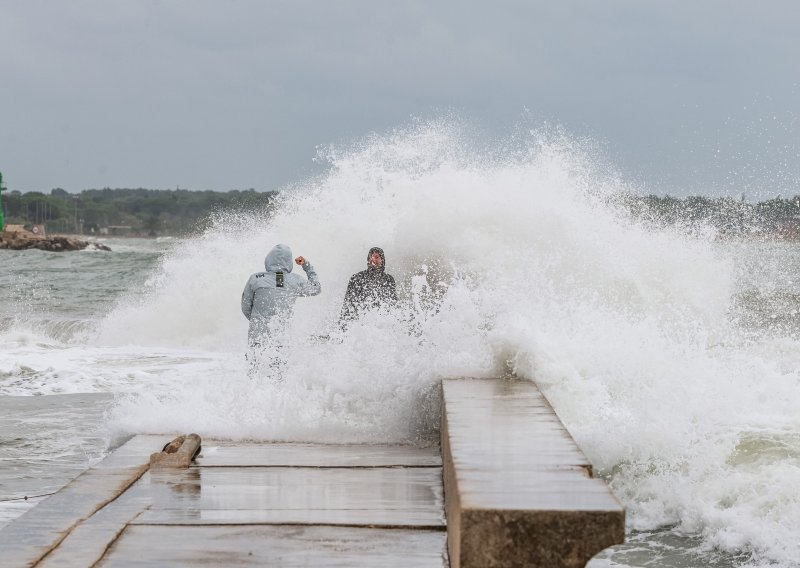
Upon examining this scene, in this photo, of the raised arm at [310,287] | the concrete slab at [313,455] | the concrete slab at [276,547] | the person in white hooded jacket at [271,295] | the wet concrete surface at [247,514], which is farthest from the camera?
the raised arm at [310,287]

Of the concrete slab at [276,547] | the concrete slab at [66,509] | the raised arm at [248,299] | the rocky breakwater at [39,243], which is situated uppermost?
the raised arm at [248,299]

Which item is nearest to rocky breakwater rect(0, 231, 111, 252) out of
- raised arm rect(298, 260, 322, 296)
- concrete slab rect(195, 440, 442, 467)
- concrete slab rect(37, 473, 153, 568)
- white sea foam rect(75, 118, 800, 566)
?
white sea foam rect(75, 118, 800, 566)

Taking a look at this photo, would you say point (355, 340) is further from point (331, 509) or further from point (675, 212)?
point (675, 212)

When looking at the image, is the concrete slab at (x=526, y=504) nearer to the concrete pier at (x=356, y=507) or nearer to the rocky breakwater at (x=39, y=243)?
the concrete pier at (x=356, y=507)

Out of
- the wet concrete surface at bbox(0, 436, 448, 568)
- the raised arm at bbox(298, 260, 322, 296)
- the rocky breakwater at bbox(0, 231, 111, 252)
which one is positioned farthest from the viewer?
the rocky breakwater at bbox(0, 231, 111, 252)

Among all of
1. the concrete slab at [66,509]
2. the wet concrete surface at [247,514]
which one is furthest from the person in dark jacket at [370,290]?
the concrete slab at [66,509]

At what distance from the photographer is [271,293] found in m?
8.94

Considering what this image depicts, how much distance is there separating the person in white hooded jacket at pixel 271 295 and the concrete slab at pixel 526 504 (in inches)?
171

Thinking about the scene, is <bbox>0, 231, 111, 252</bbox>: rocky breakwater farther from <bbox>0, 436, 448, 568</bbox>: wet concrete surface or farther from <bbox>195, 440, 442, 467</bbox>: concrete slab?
<bbox>0, 436, 448, 568</bbox>: wet concrete surface

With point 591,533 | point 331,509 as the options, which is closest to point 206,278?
point 331,509

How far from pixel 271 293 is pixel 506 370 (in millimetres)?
2632

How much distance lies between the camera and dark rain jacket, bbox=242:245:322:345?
8906 millimetres

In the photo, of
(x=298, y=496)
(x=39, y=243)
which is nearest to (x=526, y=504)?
(x=298, y=496)

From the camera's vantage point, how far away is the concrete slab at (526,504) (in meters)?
3.31
